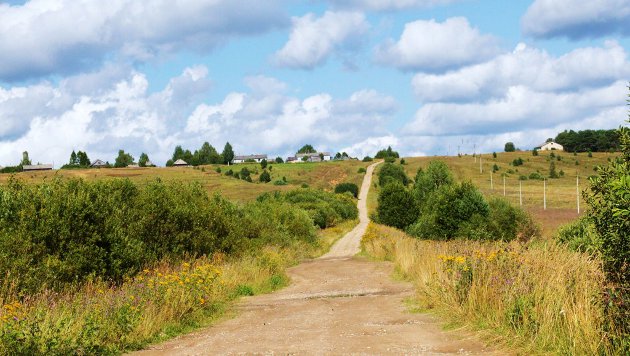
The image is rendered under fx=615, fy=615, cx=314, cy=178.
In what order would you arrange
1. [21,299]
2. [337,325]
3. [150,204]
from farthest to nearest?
1. [150,204]
2. [21,299]
3. [337,325]

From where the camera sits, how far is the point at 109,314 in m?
11.3

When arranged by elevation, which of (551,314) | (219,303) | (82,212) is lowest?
(219,303)

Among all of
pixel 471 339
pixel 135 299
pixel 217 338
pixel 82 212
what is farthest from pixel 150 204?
pixel 471 339

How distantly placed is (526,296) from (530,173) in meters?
142

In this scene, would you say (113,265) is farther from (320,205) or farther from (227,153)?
(227,153)

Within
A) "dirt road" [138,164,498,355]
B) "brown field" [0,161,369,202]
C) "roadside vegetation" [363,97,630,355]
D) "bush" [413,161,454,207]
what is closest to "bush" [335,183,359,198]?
"brown field" [0,161,369,202]

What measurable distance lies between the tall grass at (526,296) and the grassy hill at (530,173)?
65124 millimetres

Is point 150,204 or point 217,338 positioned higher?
point 150,204

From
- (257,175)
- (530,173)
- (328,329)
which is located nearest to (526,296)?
(328,329)

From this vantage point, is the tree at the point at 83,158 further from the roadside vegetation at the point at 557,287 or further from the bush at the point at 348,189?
the roadside vegetation at the point at 557,287

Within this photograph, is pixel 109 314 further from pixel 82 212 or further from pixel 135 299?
pixel 82 212

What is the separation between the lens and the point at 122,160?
520 ft

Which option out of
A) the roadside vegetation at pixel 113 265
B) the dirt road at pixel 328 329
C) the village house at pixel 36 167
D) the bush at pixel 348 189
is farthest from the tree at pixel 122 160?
the dirt road at pixel 328 329

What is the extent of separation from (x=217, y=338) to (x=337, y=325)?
7.69 feet
